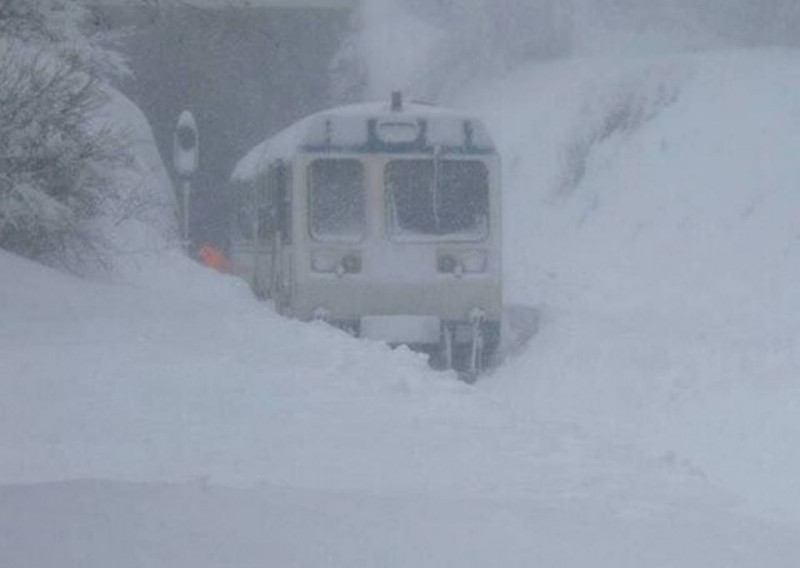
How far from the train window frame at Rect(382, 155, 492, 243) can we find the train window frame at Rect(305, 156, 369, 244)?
8.4 inches

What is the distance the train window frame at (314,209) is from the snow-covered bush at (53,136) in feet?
7.20

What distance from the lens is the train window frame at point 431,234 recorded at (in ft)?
64.5

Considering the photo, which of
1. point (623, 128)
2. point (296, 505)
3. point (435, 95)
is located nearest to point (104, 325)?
point (296, 505)

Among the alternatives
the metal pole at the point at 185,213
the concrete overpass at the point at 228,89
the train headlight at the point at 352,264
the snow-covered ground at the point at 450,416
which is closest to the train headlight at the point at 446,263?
the train headlight at the point at 352,264

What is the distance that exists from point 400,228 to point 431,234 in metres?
0.31

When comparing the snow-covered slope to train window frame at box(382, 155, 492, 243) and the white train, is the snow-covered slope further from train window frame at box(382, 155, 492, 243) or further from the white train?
train window frame at box(382, 155, 492, 243)

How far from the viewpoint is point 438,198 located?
1978 centimetres

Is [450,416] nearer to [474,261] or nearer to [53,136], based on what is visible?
[474,261]

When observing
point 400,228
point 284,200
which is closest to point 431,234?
point 400,228

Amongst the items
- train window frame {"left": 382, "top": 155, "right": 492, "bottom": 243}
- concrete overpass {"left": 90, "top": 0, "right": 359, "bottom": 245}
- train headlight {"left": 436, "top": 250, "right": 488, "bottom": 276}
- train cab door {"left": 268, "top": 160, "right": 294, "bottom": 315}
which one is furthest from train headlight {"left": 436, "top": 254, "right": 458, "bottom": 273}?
concrete overpass {"left": 90, "top": 0, "right": 359, "bottom": 245}

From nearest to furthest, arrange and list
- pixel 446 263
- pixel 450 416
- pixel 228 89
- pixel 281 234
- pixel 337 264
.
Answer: pixel 450 416 → pixel 446 263 → pixel 337 264 → pixel 281 234 → pixel 228 89

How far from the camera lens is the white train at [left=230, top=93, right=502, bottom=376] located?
19609 mm

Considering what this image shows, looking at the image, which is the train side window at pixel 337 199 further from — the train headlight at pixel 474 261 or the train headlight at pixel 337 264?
the train headlight at pixel 474 261

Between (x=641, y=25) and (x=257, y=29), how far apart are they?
27477mm
